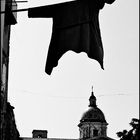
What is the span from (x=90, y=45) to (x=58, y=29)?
0.66m

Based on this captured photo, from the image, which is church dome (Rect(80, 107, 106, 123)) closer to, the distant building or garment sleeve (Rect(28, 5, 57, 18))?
the distant building

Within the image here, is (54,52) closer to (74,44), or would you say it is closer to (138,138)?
(74,44)

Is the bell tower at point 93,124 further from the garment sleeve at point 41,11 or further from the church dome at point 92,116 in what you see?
the garment sleeve at point 41,11

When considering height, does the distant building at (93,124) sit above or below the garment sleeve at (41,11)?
below

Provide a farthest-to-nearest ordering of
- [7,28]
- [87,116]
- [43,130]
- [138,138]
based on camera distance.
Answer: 1. [43,130]
2. [87,116]
3. [138,138]
4. [7,28]

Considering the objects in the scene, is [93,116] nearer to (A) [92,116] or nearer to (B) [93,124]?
(A) [92,116]

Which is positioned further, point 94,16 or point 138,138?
point 138,138

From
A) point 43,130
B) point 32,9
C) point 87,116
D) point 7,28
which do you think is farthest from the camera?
point 43,130

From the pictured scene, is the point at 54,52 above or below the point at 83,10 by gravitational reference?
below

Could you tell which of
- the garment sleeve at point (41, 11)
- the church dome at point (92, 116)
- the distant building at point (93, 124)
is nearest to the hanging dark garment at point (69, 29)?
the garment sleeve at point (41, 11)

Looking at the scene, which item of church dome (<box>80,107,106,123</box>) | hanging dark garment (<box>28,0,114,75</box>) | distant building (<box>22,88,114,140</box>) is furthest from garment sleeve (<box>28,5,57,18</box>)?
church dome (<box>80,107,106,123</box>)

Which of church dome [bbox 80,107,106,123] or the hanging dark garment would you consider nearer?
the hanging dark garment

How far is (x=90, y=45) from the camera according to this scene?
8.88 meters

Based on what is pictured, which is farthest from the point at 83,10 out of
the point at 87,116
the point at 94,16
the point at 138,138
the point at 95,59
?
the point at 87,116
